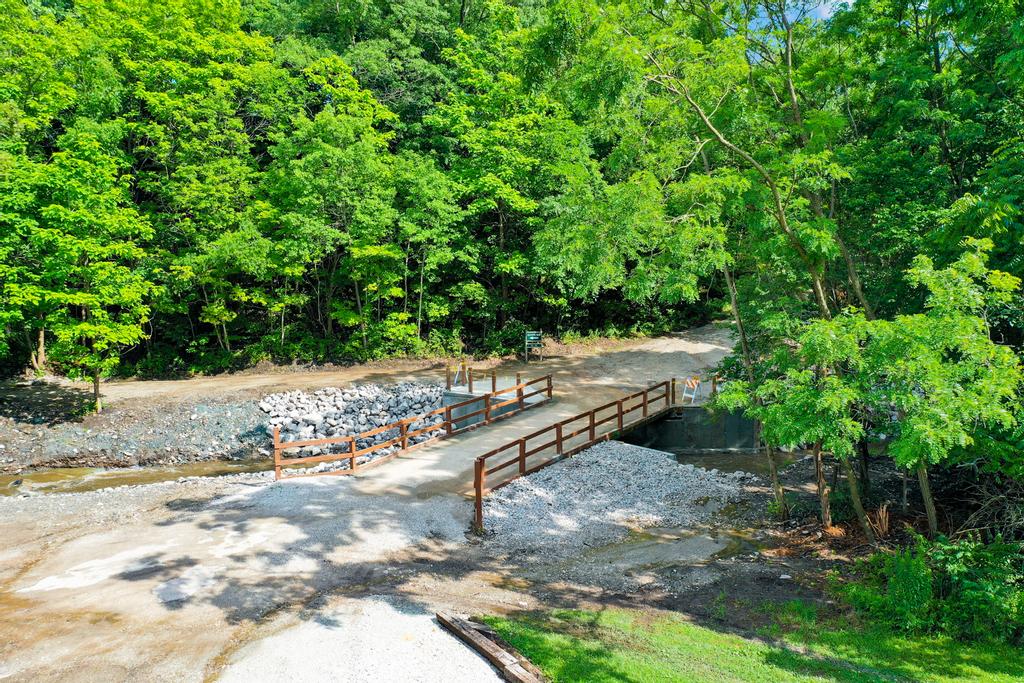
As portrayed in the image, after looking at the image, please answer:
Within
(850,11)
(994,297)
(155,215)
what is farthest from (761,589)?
(155,215)

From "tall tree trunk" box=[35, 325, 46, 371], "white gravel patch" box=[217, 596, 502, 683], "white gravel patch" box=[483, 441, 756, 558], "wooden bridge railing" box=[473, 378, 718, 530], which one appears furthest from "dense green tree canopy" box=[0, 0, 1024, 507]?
"white gravel patch" box=[217, 596, 502, 683]

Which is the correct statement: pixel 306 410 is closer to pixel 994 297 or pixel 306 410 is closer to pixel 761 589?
pixel 761 589

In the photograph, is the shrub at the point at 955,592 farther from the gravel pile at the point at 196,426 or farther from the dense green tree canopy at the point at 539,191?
the gravel pile at the point at 196,426

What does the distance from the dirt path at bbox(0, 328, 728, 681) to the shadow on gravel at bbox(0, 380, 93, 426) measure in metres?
7.37

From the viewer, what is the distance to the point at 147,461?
718 inches

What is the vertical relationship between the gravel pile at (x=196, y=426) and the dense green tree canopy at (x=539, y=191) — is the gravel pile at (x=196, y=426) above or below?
below

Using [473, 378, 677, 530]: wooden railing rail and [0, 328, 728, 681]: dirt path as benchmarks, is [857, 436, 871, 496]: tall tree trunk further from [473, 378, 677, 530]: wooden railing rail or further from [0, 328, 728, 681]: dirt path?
[0, 328, 728, 681]: dirt path

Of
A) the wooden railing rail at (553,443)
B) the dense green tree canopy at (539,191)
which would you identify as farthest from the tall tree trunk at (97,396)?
the wooden railing rail at (553,443)

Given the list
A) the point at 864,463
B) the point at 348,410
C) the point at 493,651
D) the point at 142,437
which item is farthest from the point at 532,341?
the point at 493,651

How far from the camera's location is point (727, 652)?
7332 millimetres

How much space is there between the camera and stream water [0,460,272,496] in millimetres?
15758

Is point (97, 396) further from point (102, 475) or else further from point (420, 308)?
point (420, 308)

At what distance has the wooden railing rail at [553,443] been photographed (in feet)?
41.9

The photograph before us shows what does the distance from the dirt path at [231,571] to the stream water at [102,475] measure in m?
1.74
